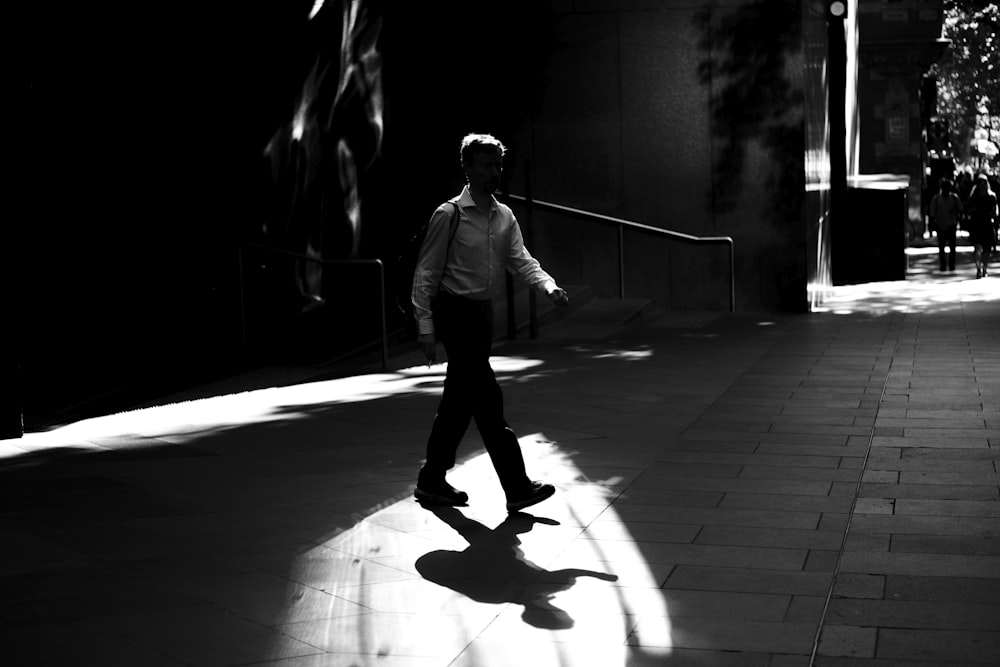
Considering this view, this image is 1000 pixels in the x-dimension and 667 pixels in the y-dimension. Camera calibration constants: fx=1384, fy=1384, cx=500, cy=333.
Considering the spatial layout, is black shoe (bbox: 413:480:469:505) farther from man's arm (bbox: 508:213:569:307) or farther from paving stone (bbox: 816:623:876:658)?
paving stone (bbox: 816:623:876:658)

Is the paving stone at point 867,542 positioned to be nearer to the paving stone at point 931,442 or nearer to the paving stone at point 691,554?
the paving stone at point 691,554

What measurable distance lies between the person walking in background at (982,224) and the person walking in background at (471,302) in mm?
17095

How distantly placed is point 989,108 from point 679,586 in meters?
52.1

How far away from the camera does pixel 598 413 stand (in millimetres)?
9094

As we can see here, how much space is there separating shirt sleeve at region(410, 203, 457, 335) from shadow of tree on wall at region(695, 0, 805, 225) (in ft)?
36.2

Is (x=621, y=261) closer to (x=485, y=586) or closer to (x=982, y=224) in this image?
(x=982, y=224)

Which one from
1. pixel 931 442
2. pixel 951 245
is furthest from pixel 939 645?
pixel 951 245

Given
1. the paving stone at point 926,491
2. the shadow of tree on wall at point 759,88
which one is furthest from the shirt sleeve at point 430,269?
the shadow of tree on wall at point 759,88

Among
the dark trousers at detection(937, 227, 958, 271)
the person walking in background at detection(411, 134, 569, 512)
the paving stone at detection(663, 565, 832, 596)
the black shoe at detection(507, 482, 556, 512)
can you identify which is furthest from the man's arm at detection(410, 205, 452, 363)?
the dark trousers at detection(937, 227, 958, 271)

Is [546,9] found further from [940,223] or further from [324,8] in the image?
[940,223]

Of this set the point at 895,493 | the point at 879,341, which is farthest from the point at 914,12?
the point at 895,493

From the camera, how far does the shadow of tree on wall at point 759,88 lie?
54.2 feet

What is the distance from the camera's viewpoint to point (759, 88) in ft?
54.3

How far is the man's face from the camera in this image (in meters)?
6.21
